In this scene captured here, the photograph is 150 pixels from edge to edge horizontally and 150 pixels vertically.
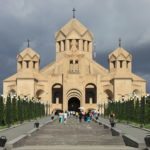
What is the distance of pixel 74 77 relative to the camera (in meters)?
71.3

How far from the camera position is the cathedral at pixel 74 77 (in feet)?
232

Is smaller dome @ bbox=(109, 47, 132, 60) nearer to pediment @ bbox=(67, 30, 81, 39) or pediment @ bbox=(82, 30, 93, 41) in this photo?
pediment @ bbox=(82, 30, 93, 41)

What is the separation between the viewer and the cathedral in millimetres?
70562

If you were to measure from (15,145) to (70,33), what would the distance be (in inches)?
2493

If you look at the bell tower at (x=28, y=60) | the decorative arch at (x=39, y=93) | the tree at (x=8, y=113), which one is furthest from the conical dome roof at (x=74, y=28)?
the tree at (x=8, y=113)

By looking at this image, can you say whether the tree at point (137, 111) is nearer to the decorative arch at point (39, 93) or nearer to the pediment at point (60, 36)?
the decorative arch at point (39, 93)

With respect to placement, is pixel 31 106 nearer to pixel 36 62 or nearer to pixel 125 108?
pixel 125 108

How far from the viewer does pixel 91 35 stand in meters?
79.1

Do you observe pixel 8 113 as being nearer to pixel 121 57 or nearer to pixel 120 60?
pixel 120 60

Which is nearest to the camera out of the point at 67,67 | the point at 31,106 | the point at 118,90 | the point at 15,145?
the point at 15,145

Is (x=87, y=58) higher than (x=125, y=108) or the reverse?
higher

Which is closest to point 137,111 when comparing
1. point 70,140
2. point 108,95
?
point 70,140

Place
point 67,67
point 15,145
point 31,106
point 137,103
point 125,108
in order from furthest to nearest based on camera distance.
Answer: point 67,67 → point 31,106 → point 125,108 → point 137,103 → point 15,145

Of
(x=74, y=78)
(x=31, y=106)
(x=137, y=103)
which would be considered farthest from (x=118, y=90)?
(x=137, y=103)
